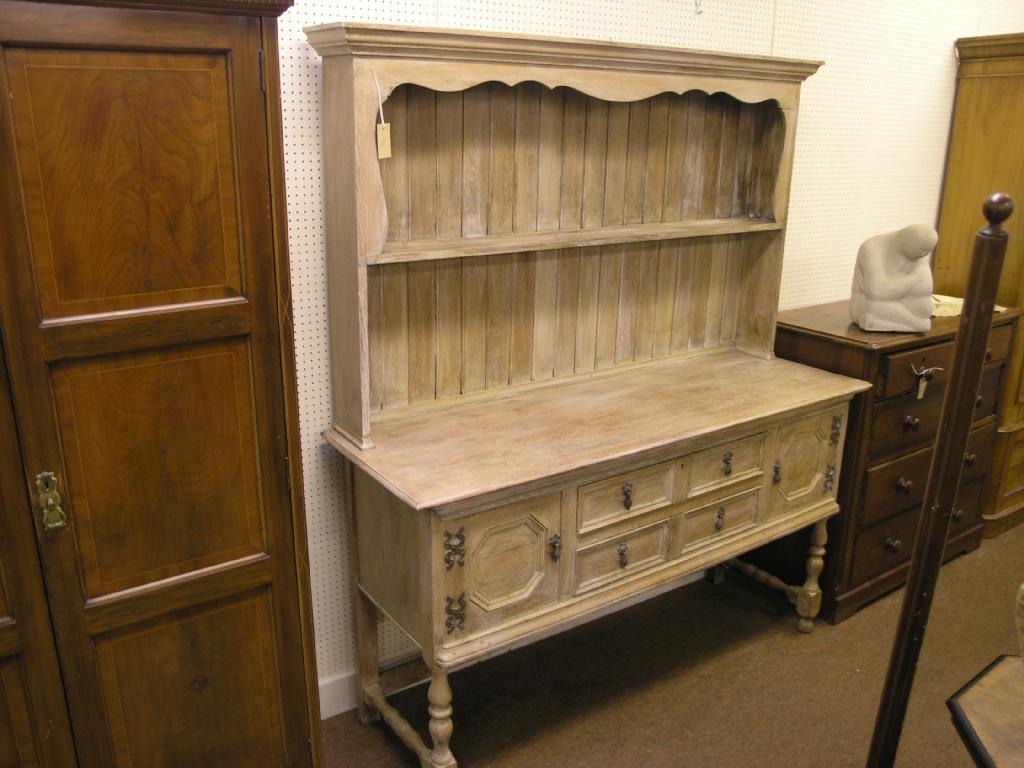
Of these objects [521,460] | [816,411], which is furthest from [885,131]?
[521,460]

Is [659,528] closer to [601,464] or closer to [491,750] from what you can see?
[601,464]

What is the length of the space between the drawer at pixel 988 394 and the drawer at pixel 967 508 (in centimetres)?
29

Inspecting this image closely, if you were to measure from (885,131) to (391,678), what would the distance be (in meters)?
2.74

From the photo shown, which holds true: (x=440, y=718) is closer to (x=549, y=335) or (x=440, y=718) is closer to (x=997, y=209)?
(x=549, y=335)

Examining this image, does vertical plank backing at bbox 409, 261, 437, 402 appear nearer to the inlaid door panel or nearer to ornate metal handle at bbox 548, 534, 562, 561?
ornate metal handle at bbox 548, 534, 562, 561

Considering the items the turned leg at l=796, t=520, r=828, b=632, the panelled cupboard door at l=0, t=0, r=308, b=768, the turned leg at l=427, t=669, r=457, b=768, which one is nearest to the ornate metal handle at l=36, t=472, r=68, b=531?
the panelled cupboard door at l=0, t=0, r=308, b=768

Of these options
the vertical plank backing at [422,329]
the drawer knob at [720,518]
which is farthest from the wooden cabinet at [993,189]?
the vertical plank backing at [422,329]

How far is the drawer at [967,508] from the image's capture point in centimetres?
344

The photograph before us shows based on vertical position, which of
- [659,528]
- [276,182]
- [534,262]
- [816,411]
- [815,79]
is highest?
[815,79]

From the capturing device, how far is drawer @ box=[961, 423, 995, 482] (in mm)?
3391

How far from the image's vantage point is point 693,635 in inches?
117

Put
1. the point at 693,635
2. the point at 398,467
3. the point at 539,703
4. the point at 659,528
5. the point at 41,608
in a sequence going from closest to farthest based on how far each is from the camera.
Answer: the point at 41,608 < the point at 398,467 < the point at 659,528 < the point at 539,703 < the point at 693,635

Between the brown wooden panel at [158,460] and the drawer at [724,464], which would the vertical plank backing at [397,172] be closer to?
the brown wooden panel at [158,460]

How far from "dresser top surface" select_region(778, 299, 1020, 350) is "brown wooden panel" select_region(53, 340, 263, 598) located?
6.58ft
